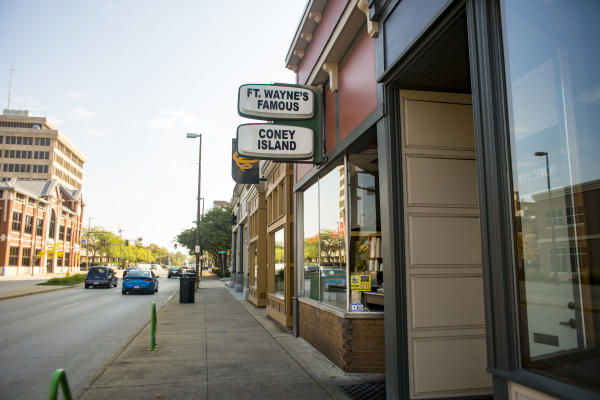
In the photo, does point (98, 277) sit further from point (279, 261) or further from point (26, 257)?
point (26, 257)

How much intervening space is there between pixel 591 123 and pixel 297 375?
17.4 ft

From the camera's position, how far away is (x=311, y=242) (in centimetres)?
959

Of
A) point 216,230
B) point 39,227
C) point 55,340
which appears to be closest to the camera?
point 55,340

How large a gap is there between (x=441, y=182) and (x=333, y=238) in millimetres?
2947

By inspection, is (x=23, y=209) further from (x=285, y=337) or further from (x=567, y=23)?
(x=567, y=23)

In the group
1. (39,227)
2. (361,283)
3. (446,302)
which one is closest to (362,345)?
(361,283)

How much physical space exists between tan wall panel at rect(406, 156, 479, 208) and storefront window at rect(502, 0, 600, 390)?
2157mm

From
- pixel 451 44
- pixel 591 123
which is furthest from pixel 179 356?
pixel 591 123

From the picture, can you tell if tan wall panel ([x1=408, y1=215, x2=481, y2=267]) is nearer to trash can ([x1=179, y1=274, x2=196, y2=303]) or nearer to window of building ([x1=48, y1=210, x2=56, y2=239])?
trash can ([x1=179, y1=274, x2=196, y2=303])

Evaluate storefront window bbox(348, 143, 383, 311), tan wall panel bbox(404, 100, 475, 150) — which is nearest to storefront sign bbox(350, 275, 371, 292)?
storefront window bbox(348, 143, 383, 311)

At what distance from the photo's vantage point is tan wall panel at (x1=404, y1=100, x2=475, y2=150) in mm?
5656

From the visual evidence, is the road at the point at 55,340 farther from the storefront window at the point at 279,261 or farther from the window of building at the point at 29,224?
the window of building at the point at 29,224

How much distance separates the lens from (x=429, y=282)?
5.38m

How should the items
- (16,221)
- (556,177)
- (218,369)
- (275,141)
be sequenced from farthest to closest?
1. (16,221)
2. (275,141)
3. (218,369)
4. (556,177)
